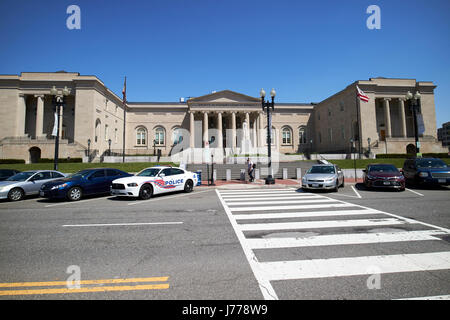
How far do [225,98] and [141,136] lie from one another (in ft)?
72.1

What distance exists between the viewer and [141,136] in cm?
5269

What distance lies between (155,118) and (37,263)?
5267 centimetres

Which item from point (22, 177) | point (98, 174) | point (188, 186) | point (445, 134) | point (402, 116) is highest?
point (445, 134)

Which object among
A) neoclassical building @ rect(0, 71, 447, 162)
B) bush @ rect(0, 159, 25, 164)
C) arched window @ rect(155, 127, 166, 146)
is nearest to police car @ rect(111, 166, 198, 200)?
neoclassical building @ rect(0, 71, 447, 162)

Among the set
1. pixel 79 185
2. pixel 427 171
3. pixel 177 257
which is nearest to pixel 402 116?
pixel 427 171

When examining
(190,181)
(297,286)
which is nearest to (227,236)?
(297,286)

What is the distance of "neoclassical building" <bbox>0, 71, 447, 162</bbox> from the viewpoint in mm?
37719

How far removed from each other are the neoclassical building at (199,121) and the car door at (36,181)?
20046 millimetres

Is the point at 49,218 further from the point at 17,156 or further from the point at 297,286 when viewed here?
the point at 17,156

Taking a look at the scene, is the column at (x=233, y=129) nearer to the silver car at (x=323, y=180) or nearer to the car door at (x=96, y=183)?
the silver car at (x=323, y=180)

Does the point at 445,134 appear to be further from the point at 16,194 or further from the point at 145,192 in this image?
the point at 16,194

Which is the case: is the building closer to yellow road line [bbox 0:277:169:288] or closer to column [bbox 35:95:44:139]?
yellow road line [bbox 0:277:169:288]

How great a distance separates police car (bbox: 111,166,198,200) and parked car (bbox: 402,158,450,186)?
14.1 m

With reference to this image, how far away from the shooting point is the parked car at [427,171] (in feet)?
43.0
